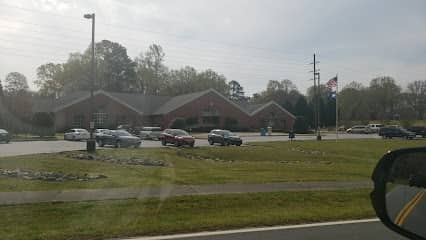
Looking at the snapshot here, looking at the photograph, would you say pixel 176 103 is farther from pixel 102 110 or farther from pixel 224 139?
pixel 224 139

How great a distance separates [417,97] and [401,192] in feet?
404

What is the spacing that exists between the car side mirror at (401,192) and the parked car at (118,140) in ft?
126

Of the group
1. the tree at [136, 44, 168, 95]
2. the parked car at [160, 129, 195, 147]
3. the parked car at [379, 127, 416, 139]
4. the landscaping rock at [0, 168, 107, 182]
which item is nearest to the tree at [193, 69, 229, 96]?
the tree at [136, 44, 168, 95]

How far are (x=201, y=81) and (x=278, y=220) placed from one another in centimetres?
11926

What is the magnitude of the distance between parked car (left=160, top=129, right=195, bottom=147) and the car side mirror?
39.8 meters

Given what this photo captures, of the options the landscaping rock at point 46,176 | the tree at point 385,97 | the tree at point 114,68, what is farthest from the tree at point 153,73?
the landscaping rock at point 46,176

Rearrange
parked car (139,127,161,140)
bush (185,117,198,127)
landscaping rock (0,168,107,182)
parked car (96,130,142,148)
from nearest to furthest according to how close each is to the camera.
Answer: landscaping rock (0,168,107,182) < parked car (96,130,142,148) < parked car (139,127,161,140) < bush (185,117,198,127)

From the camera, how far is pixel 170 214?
35.2ft

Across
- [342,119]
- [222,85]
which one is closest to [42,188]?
[342,119]

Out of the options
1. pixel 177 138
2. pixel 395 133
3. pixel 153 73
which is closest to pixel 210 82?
pixel 153 73

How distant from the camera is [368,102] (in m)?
122

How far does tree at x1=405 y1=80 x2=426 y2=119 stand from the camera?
116938 millimetres

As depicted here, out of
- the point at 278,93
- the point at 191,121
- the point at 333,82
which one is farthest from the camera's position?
the point at 278,93

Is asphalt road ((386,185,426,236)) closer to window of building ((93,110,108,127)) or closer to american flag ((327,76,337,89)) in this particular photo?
american flag ((327,76,337,89))
